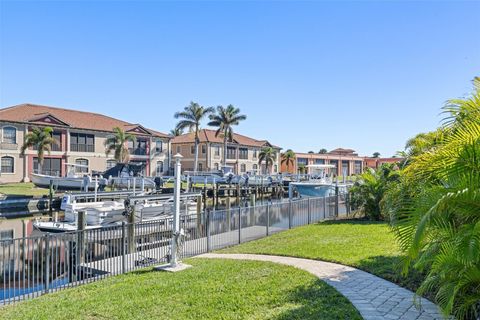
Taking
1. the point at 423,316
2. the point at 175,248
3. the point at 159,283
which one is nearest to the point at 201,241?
the point at 175,248

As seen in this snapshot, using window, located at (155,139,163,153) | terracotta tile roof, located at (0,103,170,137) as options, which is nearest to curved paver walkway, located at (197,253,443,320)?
terracotta tile roof, located at (0,103,170,137)

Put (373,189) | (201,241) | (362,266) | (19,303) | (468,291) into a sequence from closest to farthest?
(468,291)
(19,303)
(362,266)
(201,241)
(373,189)

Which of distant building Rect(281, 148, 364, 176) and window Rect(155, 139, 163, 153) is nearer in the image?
window Rect(155, 139, 163, 153)

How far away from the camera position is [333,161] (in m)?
86.5

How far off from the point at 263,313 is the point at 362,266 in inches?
159

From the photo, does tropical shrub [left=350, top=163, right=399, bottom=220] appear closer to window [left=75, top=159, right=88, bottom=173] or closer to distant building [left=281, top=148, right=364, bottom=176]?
window [left=75, top=159, right=88, bottom=173]

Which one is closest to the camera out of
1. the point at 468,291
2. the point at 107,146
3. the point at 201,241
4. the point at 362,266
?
the point at 468,291

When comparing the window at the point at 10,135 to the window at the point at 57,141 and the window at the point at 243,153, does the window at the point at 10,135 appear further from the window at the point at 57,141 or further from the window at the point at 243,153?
the window at the point at 243,153

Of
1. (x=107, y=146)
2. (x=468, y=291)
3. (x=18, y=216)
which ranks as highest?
(x=107, y=146)

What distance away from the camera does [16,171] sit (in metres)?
Answer: 44.4

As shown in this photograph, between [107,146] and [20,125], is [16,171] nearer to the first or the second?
[20,125]

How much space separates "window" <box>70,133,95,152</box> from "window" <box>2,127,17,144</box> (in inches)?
252

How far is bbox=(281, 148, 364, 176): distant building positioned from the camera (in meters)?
80.1

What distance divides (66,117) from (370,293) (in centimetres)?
5062
